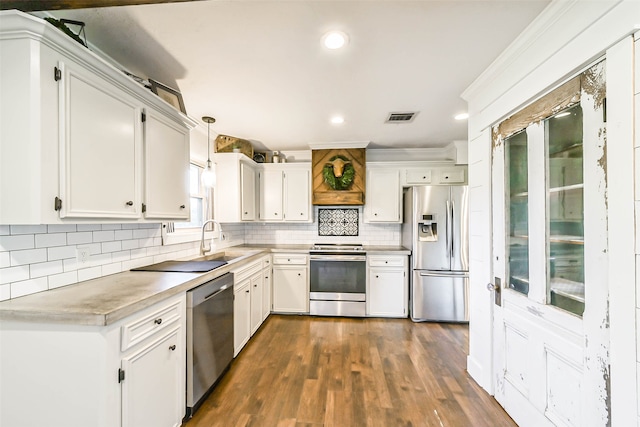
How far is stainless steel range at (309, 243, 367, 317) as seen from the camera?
3625 mm

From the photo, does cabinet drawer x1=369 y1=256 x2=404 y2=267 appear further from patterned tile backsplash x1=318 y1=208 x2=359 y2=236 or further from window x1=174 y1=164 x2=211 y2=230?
window x1=174 y1=164 x2=211 y2=230

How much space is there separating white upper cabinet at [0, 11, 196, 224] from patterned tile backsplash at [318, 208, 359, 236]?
2966 millimetres

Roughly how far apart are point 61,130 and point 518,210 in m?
2.68

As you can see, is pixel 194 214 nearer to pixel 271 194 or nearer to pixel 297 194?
pixel 271 194

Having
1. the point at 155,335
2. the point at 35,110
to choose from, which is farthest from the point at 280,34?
the point at 155,335

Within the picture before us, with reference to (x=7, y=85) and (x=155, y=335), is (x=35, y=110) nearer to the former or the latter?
(x=7, y=85)

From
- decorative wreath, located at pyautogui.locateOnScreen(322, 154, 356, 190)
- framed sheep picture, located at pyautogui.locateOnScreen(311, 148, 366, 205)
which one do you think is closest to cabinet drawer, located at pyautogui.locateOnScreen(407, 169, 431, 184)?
framed sheep picture, located at pyautogui.locateOnScreen(311, 148, 366, 205)

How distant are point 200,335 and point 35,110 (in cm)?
155

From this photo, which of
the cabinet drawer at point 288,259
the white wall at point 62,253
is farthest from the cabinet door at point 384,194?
the white wall at point 62,253

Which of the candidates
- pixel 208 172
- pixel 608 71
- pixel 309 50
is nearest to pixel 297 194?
pixel 208 172

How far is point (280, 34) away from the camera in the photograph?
158cm

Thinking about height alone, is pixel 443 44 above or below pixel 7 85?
above

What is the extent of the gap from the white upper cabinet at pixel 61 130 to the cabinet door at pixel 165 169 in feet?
0.40

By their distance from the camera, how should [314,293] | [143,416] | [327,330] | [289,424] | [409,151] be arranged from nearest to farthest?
[143,416]
[289,424]
[327,330]
[314,293]
[409,151]
